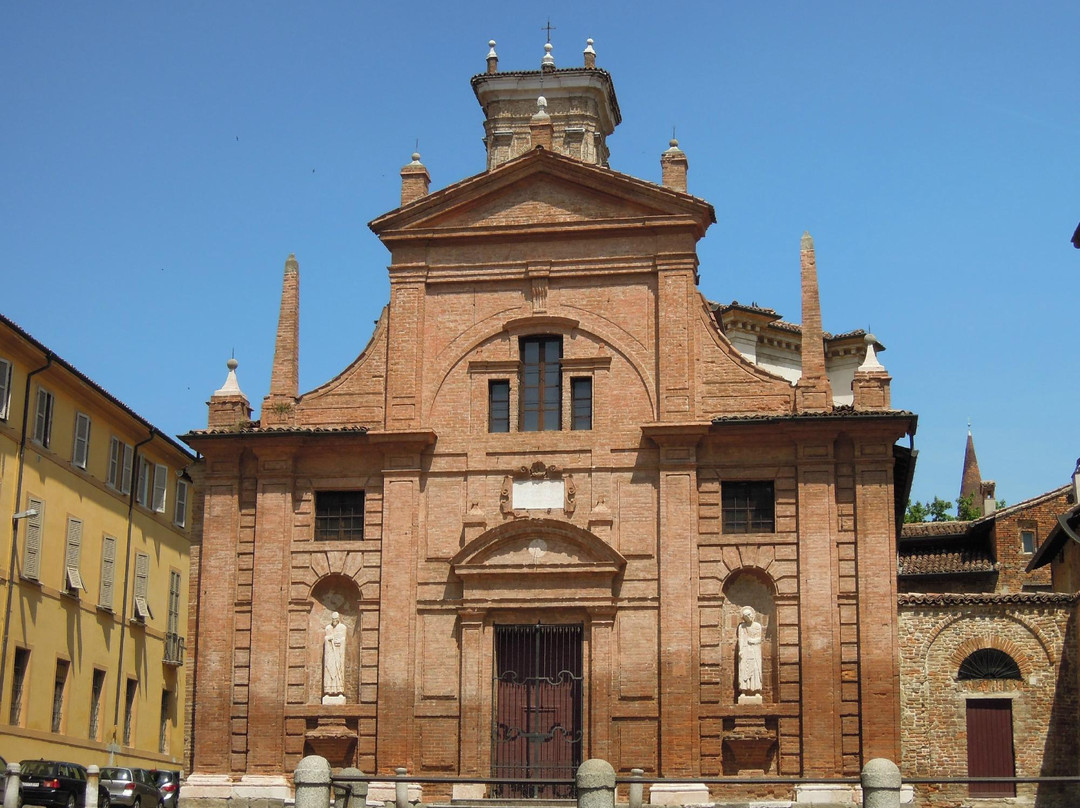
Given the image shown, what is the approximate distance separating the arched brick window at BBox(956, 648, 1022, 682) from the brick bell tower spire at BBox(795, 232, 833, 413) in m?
6.06

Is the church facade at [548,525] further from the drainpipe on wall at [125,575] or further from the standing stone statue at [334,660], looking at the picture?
the drainpipe on wall at [125,575]

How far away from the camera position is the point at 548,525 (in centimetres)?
2973

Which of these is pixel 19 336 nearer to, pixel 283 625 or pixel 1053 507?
pixel 283 625

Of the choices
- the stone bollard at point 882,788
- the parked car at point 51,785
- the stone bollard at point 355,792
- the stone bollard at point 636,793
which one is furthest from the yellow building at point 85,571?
the stone bollard at point 882,788

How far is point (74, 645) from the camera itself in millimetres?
38844

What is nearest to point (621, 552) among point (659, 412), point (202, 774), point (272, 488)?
point (659, 412)

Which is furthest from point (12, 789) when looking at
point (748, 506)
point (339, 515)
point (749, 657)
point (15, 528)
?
point (748, 506)

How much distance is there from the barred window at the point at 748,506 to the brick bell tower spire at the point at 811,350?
1.73m

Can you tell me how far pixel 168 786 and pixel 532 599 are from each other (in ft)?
40.2

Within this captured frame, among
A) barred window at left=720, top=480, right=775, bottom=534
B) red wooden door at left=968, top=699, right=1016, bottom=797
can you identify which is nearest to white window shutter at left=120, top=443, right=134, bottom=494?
barred window at left=720, top=480, right=775, bottom=534

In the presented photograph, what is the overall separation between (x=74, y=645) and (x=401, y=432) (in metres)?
13.4

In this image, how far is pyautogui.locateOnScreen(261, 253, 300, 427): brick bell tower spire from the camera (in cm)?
3139

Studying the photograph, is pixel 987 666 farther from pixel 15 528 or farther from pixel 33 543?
pixel 33 543

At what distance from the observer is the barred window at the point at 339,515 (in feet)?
101
